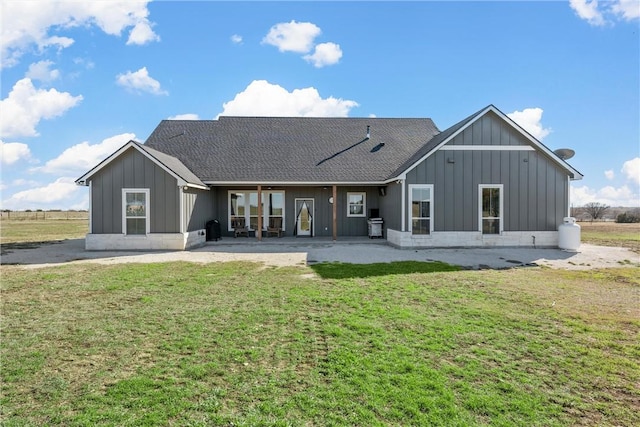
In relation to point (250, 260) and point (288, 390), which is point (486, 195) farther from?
point (288, 390)

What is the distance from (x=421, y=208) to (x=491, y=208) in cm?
289

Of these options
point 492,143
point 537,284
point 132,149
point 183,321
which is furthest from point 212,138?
point 537,284

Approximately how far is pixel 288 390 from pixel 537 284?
6.84 metres

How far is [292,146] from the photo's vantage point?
61.9ft

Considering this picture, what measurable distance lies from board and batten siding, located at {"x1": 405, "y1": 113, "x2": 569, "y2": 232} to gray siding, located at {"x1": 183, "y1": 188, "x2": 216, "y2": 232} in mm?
9015

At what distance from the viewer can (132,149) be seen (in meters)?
13.3

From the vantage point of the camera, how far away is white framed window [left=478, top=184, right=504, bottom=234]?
13.7m

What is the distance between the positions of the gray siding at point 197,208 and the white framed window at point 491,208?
11938 millimetres

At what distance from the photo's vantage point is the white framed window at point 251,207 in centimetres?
1756

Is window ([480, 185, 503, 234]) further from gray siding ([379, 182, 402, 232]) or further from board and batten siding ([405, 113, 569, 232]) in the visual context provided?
gray siding ([379, 182, 402, 232])

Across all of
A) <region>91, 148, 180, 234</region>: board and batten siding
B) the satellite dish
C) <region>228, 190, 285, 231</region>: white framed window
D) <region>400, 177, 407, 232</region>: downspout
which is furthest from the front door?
the satellite dish

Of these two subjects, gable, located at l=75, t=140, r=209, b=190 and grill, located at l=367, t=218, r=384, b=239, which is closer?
gable, located at l=75, t=140, r=209, b=190

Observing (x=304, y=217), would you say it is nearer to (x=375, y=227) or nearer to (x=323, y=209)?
(x=323, y=209)

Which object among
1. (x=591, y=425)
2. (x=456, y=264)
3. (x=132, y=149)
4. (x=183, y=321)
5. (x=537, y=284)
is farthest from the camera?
(x=132, y=149)
